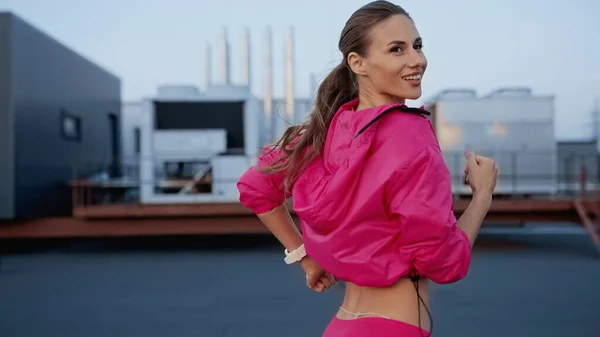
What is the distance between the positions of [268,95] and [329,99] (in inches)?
699

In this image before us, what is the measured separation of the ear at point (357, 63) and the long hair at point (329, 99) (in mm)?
13

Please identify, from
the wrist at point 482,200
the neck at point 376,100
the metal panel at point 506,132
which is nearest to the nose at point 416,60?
the neck at point 376,100

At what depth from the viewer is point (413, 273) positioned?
1294 millimetres

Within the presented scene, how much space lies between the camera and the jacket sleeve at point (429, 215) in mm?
1149

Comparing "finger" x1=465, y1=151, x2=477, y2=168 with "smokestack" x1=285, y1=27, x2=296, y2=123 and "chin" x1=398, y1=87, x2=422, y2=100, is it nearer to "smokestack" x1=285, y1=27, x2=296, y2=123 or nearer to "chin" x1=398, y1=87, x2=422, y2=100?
"chin" x1=398, y1=87, x2=422, y2=100

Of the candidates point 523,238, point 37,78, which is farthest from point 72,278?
point 523,238

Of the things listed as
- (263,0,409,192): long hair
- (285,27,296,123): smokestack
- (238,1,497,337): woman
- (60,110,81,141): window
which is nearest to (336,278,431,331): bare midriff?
(238,1,497,337): woman

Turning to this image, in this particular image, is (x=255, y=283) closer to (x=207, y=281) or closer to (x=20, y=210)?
(x=207, y=281)

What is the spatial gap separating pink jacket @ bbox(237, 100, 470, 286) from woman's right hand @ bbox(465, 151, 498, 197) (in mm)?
150

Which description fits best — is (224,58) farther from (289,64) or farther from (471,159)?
(471,159)

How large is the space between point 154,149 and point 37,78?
2807 millimetres

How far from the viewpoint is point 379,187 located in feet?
3.90

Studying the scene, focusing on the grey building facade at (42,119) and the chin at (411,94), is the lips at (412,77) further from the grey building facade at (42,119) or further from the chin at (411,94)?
the grey building facade at (42,119)

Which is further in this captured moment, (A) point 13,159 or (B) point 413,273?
(A) point 13,159
